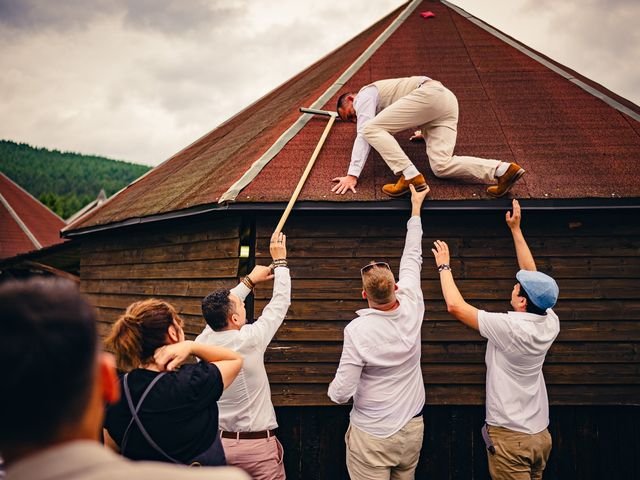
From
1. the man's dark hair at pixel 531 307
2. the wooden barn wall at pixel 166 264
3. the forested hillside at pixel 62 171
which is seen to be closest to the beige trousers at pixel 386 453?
the man's dark hair at pixel 531 307

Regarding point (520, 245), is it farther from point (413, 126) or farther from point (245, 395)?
point (245, 395)

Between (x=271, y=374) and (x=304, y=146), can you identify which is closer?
(x=271, y=374)

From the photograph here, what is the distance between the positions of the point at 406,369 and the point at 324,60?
8.75 metres

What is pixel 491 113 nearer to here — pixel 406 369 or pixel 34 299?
pixel 406 369

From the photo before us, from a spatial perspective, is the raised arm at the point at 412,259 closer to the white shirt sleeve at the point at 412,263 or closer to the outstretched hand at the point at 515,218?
the white shirt sleeve at the point at 412,263

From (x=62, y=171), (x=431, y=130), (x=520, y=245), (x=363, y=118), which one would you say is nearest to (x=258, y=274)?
(x=363, y=118)

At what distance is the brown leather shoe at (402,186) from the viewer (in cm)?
511

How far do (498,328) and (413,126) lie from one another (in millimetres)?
2557

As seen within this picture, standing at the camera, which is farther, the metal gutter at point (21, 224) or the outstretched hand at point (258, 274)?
the metal gutter at point (21, 224)

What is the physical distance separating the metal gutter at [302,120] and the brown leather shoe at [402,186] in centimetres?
159

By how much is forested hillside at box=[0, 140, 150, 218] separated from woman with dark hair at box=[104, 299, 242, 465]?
347 feet

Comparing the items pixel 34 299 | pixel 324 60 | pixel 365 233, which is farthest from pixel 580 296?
pixel 324 60

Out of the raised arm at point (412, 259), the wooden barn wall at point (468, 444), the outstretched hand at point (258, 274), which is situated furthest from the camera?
the wooden barn wall at point (468, 444)

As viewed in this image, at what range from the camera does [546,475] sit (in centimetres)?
563
